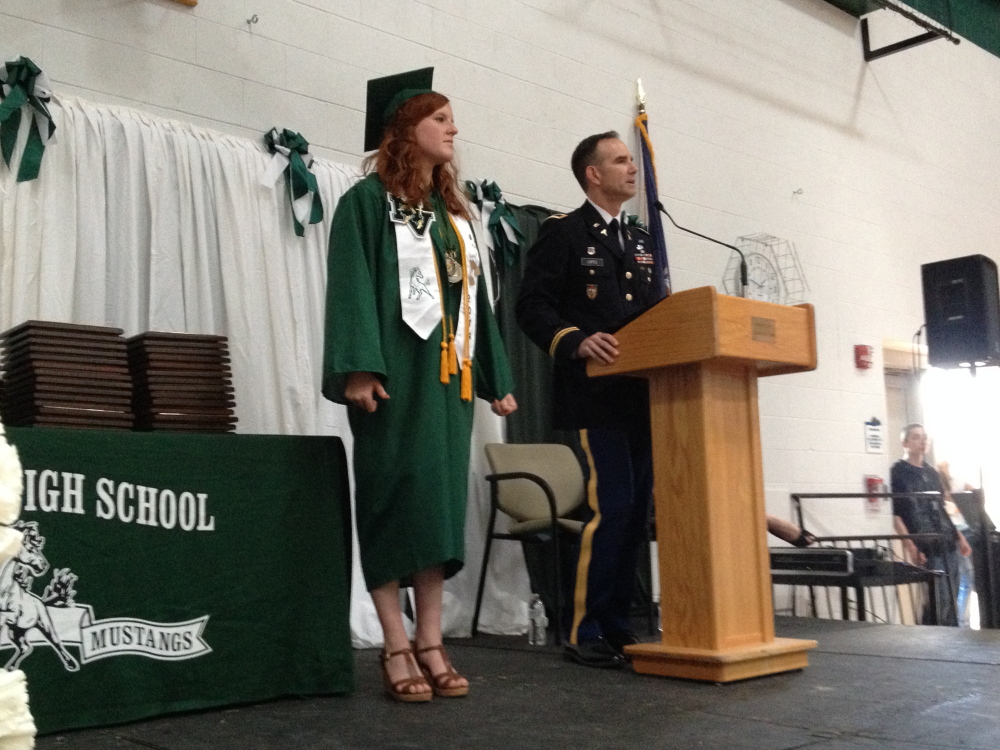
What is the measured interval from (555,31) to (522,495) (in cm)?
236

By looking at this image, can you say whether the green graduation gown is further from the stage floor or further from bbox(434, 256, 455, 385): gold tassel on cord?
the stage floor

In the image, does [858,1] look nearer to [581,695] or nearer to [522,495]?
[522,495]

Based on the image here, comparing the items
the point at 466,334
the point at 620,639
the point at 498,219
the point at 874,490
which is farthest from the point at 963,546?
the point at 466,334

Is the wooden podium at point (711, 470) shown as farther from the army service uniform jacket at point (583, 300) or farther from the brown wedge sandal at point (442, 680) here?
the brown wedge sandal at point (442, 680)

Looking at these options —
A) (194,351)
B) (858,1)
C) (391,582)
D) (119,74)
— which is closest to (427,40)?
(119,74)

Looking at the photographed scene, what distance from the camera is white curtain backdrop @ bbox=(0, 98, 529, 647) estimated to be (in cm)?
311

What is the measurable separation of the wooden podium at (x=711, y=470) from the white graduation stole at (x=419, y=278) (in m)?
0.41

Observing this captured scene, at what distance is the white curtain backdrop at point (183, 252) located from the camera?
3.11 m

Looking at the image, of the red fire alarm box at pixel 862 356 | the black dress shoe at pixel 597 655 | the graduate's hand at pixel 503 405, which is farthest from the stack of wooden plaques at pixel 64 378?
the red fire alarm box at pixel 862 356

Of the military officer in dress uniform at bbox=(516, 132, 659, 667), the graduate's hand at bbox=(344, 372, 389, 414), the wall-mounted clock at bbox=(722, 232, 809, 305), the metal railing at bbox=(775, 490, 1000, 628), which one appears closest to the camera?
the graduate's hand at bbox=(344, 372, 389, 414)

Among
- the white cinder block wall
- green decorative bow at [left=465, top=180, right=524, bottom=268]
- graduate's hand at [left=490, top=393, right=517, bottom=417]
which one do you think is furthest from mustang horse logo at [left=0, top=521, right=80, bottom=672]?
green decorative bow at [left=465, top=180, right=524, bottom=268]

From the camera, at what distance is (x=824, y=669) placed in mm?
2518

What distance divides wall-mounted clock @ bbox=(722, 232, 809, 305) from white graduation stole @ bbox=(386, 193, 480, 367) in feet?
11.5

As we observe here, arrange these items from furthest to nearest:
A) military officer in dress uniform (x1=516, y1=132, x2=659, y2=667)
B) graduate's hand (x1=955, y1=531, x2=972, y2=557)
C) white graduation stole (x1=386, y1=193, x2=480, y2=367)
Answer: graduate's hand (x1=955, y1=531, x2=972, y2=557)
military officer in dress uniform (x1=516, y1=132, x2=659, y2=667)
white graduation stole (x1=386, y1=193, x2=480, y2=367)
